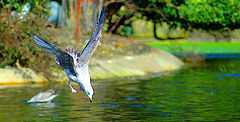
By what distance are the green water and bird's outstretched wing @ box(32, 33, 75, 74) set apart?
1.40 meters

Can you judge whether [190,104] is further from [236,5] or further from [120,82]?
[236,5]

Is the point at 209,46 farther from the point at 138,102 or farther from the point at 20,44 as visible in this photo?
the point at 138,102

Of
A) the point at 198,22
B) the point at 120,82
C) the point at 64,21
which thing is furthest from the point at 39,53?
the point at 198,22

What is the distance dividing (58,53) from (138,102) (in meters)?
4.26

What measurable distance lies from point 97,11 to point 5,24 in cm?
687

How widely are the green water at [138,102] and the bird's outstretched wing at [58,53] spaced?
1404mm

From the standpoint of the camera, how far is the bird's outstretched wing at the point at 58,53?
1072 centimetres

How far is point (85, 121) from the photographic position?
458 inches

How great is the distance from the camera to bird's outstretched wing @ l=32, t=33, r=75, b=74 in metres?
10.7

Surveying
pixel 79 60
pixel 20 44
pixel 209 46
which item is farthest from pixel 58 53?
pixel 209 46

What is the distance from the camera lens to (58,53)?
11.0m

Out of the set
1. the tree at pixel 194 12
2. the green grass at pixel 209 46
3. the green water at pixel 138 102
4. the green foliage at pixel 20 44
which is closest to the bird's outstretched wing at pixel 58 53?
the green water at pixel 138 102

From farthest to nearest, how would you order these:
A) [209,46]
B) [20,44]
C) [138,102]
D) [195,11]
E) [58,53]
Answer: [209,46]
[195,11]
[20,44]
[138,102]
[58,53]

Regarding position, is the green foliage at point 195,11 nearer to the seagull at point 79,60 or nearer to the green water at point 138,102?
the green water at point 138,102
